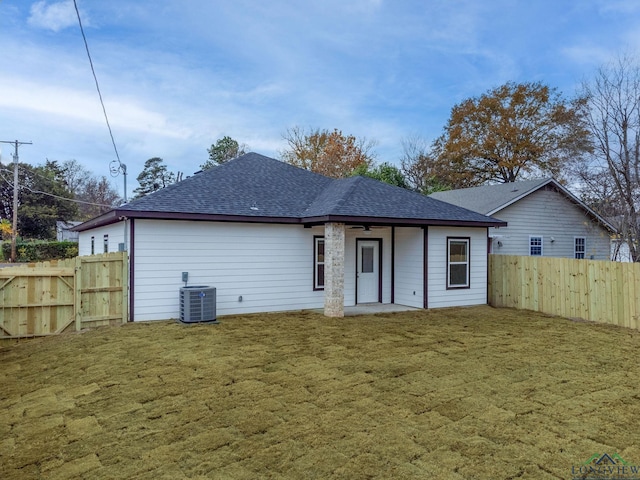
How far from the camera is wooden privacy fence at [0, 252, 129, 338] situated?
7465mm

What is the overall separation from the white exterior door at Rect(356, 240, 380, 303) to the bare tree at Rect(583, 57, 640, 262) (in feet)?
28.4

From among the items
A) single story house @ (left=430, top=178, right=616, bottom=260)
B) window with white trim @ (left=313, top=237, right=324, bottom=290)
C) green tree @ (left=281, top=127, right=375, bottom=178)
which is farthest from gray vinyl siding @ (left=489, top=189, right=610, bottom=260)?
green tree @ (left=281, top=127, right=375, bottom=178)

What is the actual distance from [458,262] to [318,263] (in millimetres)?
4018

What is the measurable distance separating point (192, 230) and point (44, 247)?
81.7 ft

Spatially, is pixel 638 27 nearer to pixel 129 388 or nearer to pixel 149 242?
pixel 149 242

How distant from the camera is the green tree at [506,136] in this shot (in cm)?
2777

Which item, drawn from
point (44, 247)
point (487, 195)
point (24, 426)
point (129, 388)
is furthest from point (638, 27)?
point (44, 247)

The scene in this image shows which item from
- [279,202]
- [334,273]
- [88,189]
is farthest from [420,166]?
[88,189]

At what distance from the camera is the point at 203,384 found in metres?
4.95

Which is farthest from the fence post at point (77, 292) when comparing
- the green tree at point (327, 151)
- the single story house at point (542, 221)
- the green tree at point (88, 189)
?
the green tree at point (88, 189)

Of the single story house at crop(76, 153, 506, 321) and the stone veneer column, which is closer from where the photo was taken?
the single story house at crop(76, 153, 506, 321)

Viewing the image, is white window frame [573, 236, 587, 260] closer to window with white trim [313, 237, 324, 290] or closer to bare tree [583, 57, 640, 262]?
bare tree [583, 57, 640, 262]

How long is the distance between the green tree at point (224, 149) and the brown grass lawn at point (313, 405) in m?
36.2

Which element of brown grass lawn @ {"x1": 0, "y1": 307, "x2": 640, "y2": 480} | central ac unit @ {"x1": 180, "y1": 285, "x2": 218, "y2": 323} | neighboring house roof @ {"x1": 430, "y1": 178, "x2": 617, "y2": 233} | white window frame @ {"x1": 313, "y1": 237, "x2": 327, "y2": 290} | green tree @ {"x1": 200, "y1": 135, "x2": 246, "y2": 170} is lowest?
brown grass lawn @ {"x1": 0, "y1": 307, "x2": 640, "y2": 480}
